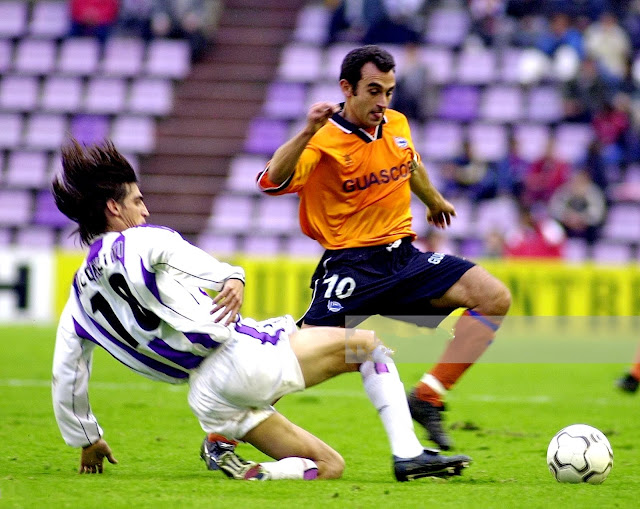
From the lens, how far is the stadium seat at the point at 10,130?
60.6 ft

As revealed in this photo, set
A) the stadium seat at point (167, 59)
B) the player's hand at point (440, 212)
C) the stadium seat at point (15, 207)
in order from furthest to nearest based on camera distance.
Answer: the stadium seat at point (167, 59), the stadium seat at point (15, 207), the player's hand at point (440, 212)

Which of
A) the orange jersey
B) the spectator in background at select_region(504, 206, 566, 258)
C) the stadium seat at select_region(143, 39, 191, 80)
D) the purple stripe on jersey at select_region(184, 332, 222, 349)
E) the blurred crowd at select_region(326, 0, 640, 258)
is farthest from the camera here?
the stadium seat at select_region(143, 39, 191, 80)

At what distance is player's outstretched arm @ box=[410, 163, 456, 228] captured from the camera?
6.14 metres

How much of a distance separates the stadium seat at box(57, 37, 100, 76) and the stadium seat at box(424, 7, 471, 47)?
5719mm

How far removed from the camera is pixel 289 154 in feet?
17.4

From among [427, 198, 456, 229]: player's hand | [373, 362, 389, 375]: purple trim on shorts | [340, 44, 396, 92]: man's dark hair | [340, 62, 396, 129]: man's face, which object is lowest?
[373, 362, 389, 375]: purple trim on shorts

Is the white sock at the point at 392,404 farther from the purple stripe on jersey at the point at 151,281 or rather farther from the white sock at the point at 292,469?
the purple stripe on jersey at the point at 151,281

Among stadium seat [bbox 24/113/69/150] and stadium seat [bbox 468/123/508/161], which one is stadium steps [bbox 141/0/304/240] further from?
stadium seat [bbox 468/123/508/161]

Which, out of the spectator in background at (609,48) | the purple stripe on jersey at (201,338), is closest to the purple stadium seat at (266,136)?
the spectator in background at (609,48)

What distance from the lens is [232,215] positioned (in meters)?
17.4

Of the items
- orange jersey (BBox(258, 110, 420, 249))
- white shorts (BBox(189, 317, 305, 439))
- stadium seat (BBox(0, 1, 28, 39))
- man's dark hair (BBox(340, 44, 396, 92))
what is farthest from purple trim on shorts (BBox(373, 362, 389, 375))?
stadium seat (BBox(0, 1, 28, 39))

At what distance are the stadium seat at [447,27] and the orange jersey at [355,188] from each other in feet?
43.6

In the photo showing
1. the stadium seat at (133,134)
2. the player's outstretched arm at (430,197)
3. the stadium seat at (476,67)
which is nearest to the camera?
the player's outstretched arm at (430,197)

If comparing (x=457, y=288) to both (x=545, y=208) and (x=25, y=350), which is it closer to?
(x=25, y=350)
